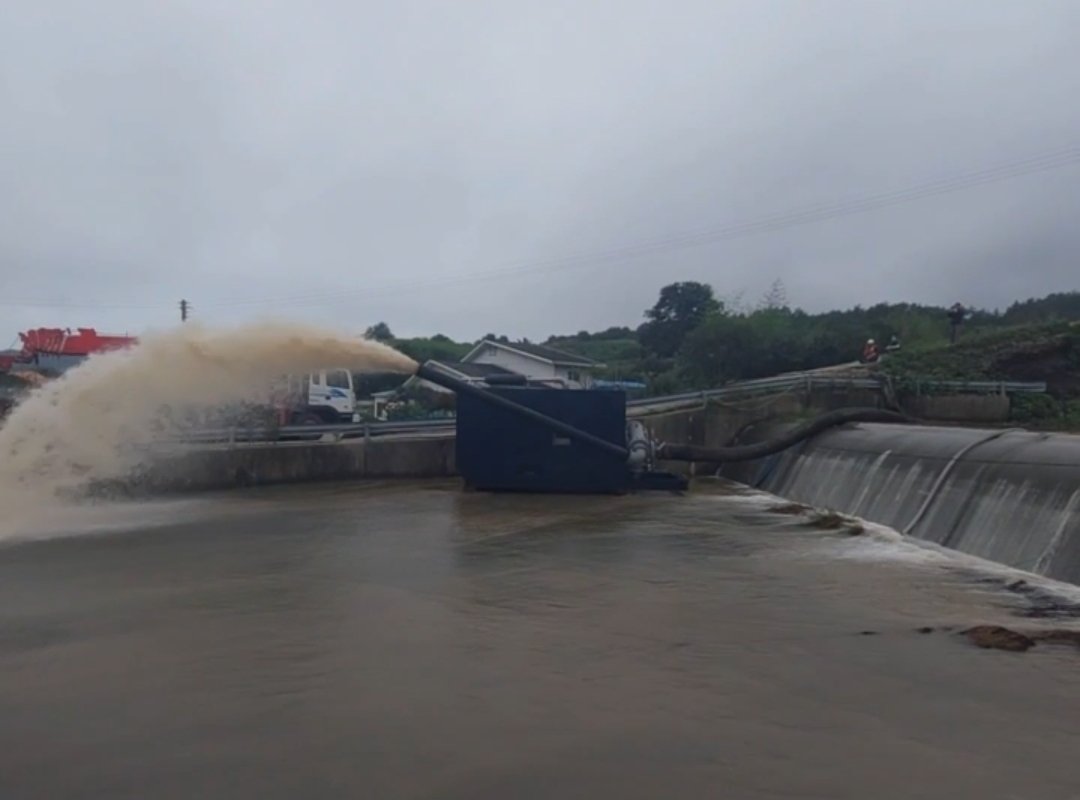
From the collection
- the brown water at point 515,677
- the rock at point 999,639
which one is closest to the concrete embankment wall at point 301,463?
the brown water at point 515,677

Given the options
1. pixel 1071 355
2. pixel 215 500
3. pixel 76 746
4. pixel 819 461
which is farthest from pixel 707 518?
pixel 1071 355

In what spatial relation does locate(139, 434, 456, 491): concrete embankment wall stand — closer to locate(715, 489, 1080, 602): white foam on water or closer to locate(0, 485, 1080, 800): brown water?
locate(0, 485, 1080, 800): brown water

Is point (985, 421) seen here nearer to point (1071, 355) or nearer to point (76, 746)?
point (1071, 355)

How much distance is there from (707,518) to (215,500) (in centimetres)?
911

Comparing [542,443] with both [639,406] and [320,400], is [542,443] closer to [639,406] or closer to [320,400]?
[639,406]

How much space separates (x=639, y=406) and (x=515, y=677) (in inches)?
744

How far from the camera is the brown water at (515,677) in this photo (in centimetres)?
563

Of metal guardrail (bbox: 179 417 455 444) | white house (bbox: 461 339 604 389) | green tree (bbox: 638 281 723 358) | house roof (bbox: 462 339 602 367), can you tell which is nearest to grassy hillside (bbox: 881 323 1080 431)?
metal guardrail (bbox: 179 417 455 444)

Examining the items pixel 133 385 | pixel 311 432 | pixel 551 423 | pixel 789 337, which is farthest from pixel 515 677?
pixel 789 337

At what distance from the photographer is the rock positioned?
8.21 m

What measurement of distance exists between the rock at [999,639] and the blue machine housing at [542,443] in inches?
444

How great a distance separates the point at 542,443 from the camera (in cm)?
1983

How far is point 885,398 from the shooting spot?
2714cm

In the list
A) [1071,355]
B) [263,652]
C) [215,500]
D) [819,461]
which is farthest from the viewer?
[1071,355]
